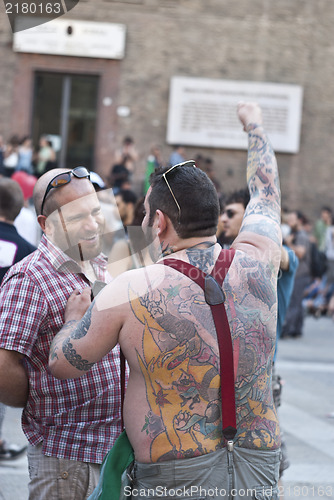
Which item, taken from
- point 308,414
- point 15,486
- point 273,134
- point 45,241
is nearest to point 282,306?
point 45,241

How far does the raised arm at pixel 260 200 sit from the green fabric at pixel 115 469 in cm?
71

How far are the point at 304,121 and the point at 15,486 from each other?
1731cm

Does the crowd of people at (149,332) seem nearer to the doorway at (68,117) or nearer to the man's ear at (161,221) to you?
the man's ear at (161,221)

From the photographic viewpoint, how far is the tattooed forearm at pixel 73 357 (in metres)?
2.28

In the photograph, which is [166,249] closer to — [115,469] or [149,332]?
[149,332]

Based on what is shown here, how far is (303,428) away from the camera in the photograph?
6551 mm

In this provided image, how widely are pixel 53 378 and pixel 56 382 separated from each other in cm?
2

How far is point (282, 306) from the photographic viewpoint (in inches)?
156

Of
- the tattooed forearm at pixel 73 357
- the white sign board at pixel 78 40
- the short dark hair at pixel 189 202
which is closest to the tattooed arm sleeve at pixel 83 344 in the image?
the tattooed forearm at pixel 73 357

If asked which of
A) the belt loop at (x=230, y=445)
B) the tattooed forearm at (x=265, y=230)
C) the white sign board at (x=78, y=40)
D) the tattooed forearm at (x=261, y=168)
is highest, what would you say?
the white sign board at (x=78, y=40)

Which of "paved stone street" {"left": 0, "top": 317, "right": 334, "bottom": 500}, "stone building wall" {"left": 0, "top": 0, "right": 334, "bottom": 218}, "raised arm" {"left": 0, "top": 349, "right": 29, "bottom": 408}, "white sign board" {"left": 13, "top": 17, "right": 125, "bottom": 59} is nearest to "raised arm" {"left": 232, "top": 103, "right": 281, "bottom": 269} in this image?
"raised arm" {"left": 0, "top": 349, "right": 29, "bottom": 408}

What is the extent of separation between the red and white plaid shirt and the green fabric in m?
0.38

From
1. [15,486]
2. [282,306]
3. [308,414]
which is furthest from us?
[308,414]

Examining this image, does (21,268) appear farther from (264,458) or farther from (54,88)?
(54,88)
